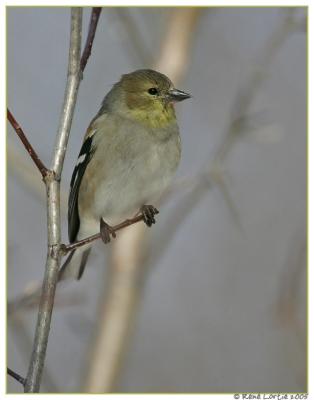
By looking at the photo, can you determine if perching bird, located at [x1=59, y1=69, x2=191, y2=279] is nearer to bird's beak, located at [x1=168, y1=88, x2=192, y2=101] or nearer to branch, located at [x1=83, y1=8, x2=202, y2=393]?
bird's beak, located at [x1=168, y1=88, x2=192, y2=101]

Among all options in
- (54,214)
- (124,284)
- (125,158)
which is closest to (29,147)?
(54,214)

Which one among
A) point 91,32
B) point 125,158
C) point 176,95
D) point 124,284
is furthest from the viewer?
point 124,284

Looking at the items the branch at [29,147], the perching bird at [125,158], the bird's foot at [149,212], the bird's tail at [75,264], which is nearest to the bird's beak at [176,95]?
the perching bird at [125,158]

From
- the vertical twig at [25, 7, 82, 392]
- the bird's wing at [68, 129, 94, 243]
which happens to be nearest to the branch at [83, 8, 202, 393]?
the bird's wing at [68, 129, 94, 243]

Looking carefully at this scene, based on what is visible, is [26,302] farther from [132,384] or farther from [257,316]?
[257,316]

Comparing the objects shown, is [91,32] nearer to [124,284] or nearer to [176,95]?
[176,95]
